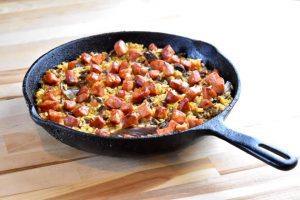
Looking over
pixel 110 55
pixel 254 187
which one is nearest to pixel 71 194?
pixel 254 187

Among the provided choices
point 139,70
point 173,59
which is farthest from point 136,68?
point 173,59

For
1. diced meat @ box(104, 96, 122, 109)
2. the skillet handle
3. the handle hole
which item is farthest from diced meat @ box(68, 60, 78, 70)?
the handle hole

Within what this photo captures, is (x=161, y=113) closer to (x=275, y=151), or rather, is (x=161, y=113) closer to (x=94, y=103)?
(x=94, y=103)

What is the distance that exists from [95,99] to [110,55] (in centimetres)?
26

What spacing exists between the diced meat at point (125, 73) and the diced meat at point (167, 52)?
118mm

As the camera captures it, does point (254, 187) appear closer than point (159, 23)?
Yes

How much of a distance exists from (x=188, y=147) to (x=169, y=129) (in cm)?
9

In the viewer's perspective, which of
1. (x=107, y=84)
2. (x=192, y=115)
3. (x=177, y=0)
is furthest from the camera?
(x=177, y=0)

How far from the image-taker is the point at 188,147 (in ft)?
3.92

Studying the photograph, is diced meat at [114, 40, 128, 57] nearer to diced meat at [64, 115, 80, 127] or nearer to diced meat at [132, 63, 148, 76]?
diced meat at [132, 63, 148, 76]

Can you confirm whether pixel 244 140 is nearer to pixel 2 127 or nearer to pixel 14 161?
pixel 14 161

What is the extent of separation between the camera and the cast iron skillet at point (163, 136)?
3.22 ft

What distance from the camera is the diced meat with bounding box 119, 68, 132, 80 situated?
1365mm

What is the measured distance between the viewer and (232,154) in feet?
3.88
